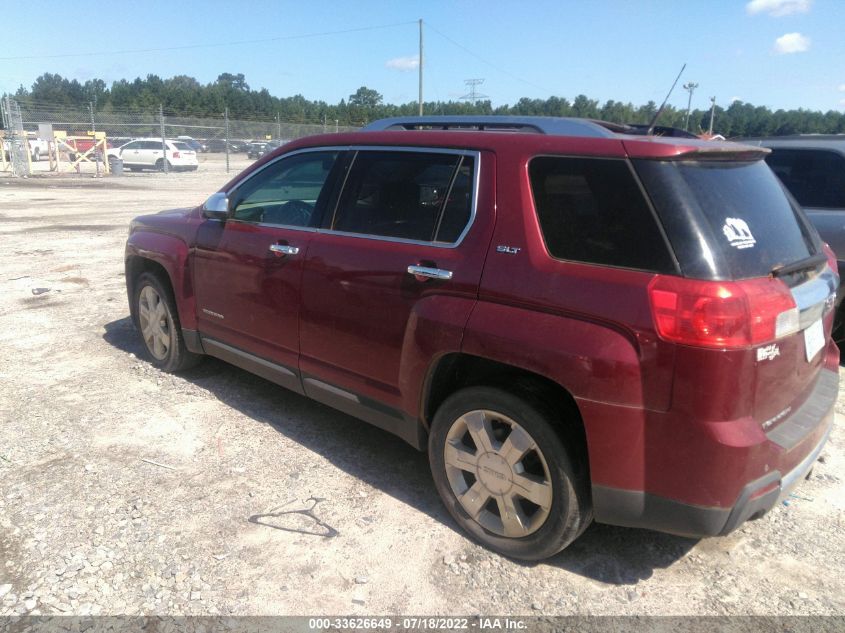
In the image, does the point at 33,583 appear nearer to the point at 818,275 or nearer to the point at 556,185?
the point at 556,185

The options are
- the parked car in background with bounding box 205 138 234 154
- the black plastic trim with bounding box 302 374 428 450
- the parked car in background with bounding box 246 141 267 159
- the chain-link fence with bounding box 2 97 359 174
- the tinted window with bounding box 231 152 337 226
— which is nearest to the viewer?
the black plastic trim with bounding box 302 374 428 450

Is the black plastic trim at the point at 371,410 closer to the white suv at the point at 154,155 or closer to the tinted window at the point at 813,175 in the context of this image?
the tinted window at the point at 813,175

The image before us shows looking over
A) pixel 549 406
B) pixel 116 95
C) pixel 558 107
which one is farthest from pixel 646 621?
pixel 116 95

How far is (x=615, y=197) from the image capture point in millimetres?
2619

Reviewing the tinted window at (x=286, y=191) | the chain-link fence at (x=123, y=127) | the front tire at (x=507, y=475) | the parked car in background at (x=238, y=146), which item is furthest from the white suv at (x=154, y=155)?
the front tire at (x=507, y=475)

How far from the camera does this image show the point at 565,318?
262cm

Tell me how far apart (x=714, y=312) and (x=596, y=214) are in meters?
0.62

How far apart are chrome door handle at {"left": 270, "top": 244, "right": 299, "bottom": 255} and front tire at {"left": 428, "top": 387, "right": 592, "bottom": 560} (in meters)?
1.34

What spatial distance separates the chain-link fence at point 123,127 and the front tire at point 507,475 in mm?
24487

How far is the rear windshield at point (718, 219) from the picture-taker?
7.96 ft

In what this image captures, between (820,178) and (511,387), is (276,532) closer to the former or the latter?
(511,387)

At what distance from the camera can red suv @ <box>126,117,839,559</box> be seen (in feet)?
7.93

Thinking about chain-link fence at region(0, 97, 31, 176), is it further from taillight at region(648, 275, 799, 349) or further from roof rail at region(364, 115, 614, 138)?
taillight at region(648, 275, 799, 349)

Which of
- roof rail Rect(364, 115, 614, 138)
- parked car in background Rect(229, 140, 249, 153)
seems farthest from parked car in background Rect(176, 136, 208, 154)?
roof rail Rect(364, 115, 614, 138)
